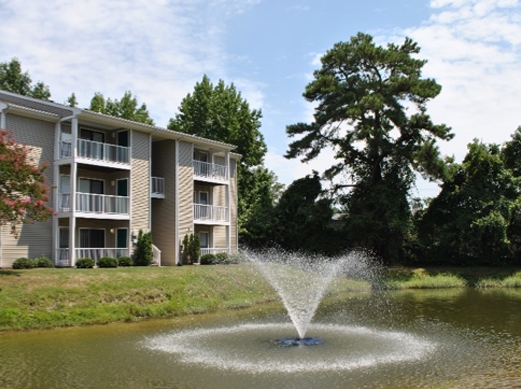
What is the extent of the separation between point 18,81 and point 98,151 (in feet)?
108

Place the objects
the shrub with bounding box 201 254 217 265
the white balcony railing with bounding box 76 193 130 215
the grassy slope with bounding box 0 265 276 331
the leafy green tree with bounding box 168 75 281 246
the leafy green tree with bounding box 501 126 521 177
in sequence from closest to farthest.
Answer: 1. the grassy slope with bounding box 0 265 276 331
2. the white balcony railing with bounding box 76 193 130 215
3. the shrub with bounding box 201 254 217 265
4. the leafy green tree with bounding box 501 126 521 177
5. the leafy green tree with bounding box 168 75 281 246

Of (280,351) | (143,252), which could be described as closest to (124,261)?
(143,252)

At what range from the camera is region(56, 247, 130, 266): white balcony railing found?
26750 mm

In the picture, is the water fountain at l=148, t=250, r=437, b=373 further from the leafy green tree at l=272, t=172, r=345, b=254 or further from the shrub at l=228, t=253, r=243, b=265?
the leafy green tree at l=272, t=172, r=345, b=254

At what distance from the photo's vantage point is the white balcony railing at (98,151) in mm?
27844

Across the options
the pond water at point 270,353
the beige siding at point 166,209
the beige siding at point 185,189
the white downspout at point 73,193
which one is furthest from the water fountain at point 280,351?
the beige siding at point 185,189

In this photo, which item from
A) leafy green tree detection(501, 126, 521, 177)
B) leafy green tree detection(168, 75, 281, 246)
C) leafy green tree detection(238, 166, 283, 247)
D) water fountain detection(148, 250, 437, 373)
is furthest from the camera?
leafy green tree detection(168, 75, 281, 246)

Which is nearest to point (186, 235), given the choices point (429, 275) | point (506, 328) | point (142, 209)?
point (142, 209)

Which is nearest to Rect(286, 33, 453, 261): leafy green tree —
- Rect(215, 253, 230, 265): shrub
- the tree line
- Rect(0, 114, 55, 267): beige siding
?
the tree line

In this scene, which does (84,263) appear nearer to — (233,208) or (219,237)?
(219,237)

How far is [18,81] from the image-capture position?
181ft

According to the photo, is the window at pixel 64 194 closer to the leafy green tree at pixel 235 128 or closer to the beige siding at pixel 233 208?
the beige siding at pixel 233 208

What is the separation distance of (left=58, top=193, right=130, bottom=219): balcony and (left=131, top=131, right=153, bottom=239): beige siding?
693mm

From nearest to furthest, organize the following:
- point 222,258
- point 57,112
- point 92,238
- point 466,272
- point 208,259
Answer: point 57,112 → point 92,238 → point 208,259 → point 222,258 → point 466,272
